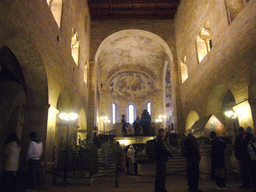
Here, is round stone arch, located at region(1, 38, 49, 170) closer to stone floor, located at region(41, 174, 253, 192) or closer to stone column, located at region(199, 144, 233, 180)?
stone floor, located at region(41, 174, 253, 192)

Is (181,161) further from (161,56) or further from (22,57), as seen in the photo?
(161,56)

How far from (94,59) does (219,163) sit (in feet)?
43.5

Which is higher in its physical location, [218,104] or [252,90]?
[218,104]

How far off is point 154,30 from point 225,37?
857 centimetres

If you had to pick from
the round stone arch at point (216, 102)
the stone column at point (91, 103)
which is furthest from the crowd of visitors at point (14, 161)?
the stone column at point (91, 103)

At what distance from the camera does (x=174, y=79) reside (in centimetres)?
1623

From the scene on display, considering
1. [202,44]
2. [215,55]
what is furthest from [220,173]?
[202,44]

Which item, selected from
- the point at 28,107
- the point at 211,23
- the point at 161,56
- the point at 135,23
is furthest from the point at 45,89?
the point at 161,56

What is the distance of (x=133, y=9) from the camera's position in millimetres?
16844

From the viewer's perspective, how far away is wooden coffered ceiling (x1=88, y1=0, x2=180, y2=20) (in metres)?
16.2

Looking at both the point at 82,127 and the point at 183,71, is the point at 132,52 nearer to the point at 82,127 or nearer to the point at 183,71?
the point at 183,71

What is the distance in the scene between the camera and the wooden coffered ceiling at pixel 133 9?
16203 millimetres

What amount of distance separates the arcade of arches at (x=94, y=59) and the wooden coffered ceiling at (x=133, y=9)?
1.34 feet

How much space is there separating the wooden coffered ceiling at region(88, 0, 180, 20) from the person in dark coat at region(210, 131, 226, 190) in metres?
13.8
